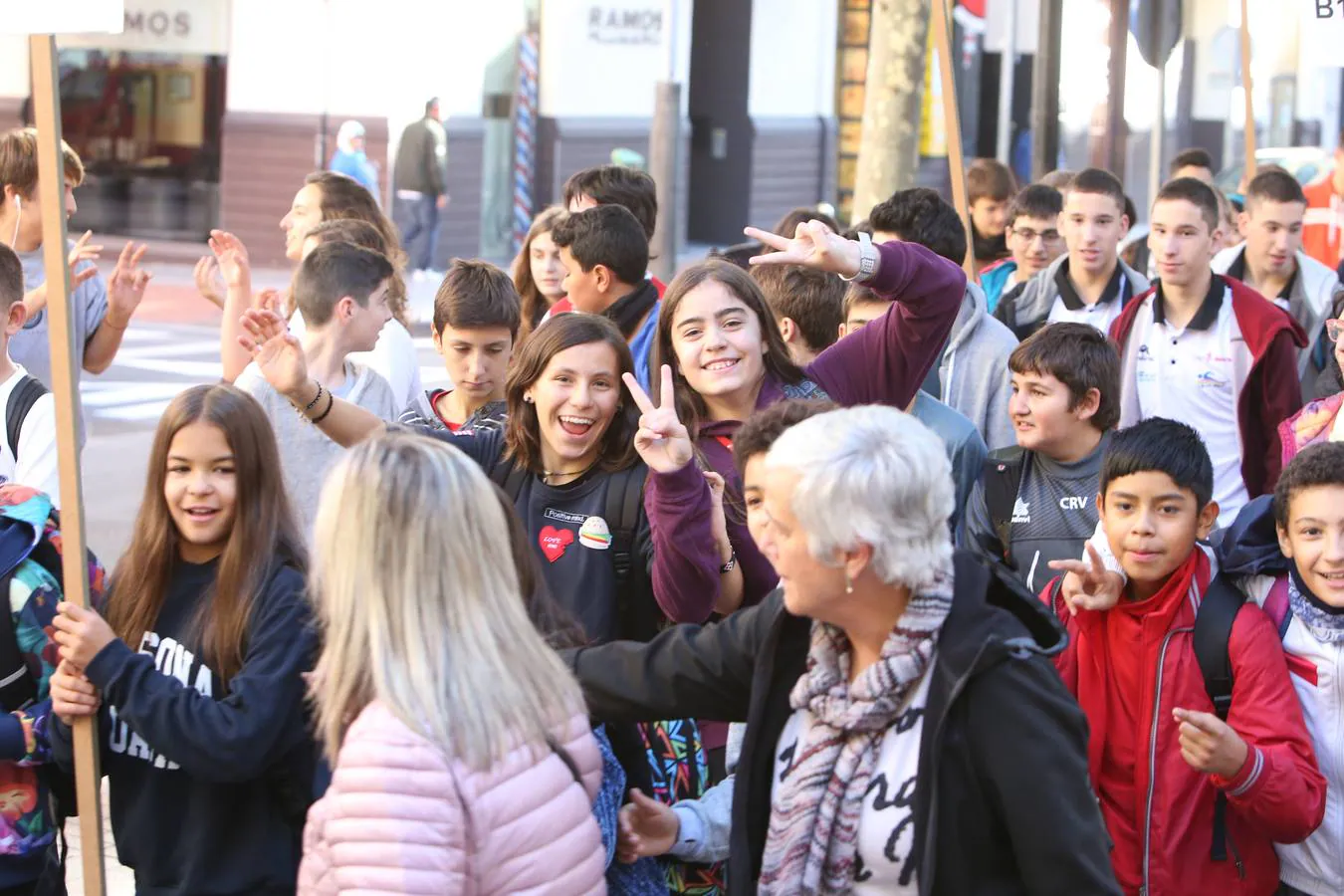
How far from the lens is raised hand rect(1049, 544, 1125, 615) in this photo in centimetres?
395

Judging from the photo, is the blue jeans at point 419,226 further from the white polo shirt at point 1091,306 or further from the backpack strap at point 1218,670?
the backpack strap at point 1218,670

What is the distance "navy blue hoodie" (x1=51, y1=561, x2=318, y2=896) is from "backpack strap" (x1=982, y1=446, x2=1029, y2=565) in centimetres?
221

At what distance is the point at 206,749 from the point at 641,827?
31.8 inches

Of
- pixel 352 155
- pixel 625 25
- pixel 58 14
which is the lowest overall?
pixel 58 14

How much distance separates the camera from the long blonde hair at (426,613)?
264cm

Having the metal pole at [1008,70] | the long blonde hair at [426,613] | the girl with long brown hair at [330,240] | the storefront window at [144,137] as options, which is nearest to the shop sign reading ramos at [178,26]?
the storefront window at [144,137]

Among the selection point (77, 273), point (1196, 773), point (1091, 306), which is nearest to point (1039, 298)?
point (1091, 306)

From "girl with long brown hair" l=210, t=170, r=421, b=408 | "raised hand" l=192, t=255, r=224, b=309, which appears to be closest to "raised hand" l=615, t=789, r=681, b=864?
"girl with long brown hair" l=210, t=170, r=421, b=408

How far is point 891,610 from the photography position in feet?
9.14

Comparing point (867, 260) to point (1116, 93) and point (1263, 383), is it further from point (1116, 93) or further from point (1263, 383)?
point (1116, 93)

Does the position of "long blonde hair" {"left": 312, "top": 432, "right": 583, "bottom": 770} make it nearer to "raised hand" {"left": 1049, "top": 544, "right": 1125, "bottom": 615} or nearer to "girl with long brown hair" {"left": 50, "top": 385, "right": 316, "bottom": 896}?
"girl with long brown hair" {"left": 50, "top": 385, "right": 316, "bottom": 896}

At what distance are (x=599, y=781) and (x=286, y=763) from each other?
2.85 feet

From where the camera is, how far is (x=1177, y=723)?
3859 millimetres

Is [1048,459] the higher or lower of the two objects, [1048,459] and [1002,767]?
the higher
